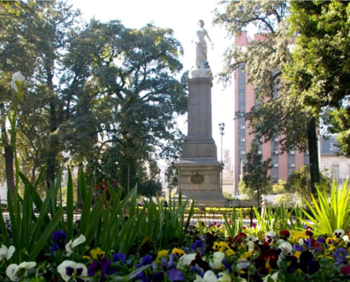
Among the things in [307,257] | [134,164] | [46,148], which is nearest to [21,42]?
[46,148]

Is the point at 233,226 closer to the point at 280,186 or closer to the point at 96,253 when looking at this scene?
the point at 96,253

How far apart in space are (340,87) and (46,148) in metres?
19.0

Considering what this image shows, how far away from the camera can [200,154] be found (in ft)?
64.3

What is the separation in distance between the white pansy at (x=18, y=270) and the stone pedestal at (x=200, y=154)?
16.0 metres

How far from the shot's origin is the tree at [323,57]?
44.2 ft

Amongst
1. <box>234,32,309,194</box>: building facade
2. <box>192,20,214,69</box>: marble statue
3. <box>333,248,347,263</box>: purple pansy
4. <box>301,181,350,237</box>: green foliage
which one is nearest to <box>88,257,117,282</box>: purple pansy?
<box>333,248,347,263</box>: purple pansy

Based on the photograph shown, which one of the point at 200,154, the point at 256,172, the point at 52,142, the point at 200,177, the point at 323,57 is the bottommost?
the point at 200,177

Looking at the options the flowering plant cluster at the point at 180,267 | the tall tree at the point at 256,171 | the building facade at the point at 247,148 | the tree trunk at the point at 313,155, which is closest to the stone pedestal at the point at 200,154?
the tree trunk at the point at 313,155

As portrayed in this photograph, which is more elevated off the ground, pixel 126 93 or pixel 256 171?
pixel 126 93

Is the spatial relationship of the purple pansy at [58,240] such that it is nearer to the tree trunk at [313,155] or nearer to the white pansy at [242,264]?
the white pansy at [242,264]

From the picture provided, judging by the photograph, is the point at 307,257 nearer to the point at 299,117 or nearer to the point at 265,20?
the point at 299,117

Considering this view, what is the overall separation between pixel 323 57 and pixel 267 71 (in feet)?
32.6

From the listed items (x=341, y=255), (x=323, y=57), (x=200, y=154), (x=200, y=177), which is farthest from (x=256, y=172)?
(x=341, y=255)

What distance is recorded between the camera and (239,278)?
2252 mm
